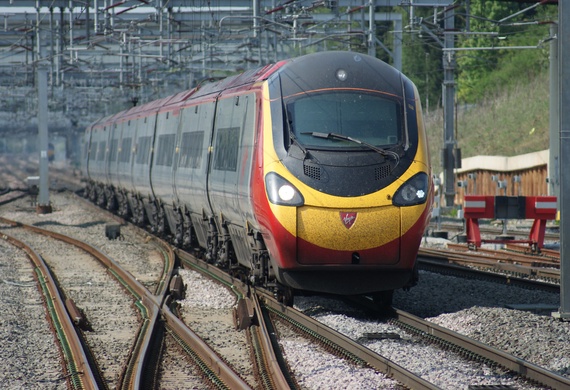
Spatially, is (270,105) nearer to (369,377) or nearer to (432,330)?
(432,330)

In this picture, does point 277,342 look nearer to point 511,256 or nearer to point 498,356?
point 498,356

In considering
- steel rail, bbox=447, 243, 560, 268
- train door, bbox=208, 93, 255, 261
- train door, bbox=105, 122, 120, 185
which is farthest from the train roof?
train door, bbox=105, 122, 120, 185

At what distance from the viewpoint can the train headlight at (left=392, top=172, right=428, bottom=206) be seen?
435 inches

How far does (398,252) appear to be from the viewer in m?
11.1

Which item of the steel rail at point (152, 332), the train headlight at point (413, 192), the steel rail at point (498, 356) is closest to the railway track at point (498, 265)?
the train headlight at point (413, 192)

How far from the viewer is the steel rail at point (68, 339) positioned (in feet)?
27.6

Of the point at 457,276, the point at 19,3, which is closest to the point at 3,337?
the point at 457,276

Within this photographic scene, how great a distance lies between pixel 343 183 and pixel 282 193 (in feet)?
2.15

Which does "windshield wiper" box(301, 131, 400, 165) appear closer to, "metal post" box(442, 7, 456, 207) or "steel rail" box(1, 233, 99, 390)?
"steel rail" box(1, 233, 99, 390)

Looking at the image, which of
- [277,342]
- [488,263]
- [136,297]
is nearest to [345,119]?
[277,342]

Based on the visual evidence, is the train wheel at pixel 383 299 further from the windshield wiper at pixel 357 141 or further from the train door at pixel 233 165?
the train door at pixel 233 165

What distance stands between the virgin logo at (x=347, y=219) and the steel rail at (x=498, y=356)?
3.62ft

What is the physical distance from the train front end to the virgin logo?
0.03 ft

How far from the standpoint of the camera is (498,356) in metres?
8.57
